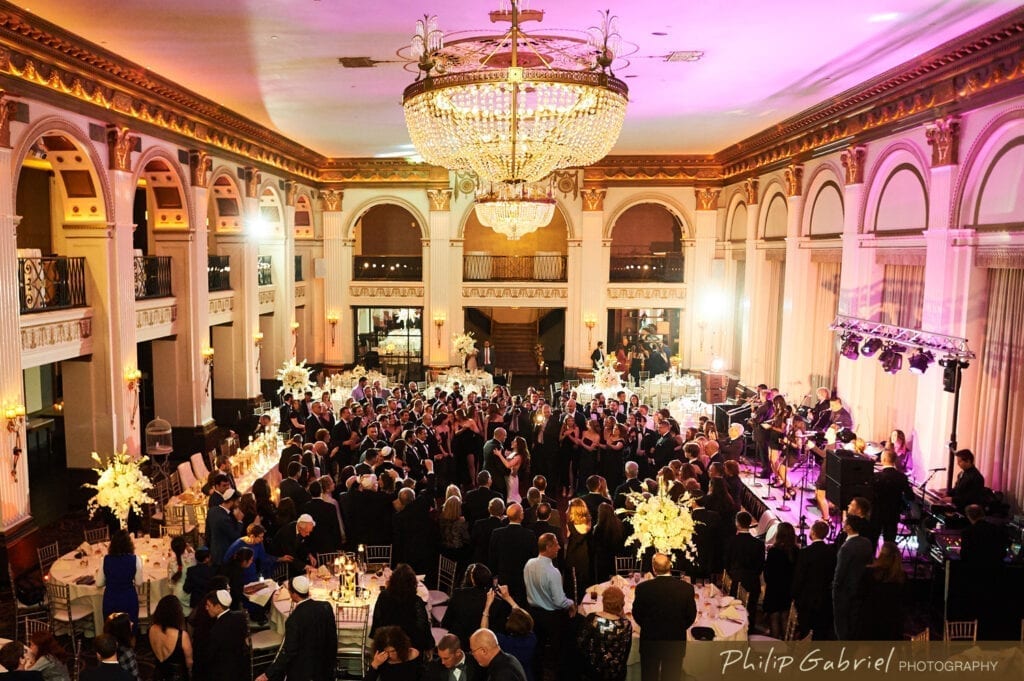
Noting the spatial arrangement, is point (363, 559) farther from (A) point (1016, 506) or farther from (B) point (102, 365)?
(A) point (1016, 506)

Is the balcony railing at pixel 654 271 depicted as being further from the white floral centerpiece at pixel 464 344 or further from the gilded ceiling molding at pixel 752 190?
the white floral centerpiece at pixel 464 344

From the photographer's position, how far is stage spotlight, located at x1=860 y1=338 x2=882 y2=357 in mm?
11930

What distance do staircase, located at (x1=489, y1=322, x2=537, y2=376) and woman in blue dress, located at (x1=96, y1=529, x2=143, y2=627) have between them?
69.0ft

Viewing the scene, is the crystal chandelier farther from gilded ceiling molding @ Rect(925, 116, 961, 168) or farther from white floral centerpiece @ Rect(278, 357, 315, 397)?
white floral centerpiece @ Rect(278, 357, 315, 397)

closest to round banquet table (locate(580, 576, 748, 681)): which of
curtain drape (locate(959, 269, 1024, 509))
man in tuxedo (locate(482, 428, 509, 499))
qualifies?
man in tuxedo (locate(482, 428, 509, 499))

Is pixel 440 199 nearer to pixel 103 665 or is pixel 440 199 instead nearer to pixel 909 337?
pixel 909 337

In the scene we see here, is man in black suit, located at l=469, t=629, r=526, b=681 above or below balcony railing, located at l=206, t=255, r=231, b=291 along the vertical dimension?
below

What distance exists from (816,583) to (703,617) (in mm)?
1131

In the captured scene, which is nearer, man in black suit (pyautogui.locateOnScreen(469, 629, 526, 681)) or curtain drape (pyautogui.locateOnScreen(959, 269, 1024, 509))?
man in black suit (pyautogui.locateOnScreen(469, 629, 526, 681))

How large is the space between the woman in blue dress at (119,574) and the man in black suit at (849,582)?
21.1ft

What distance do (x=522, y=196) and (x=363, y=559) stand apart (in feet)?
17.1

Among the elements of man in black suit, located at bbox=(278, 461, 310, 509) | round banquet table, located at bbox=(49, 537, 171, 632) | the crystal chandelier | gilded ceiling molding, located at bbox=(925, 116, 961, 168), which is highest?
gilded ceiling molding, located at bbox=(925, 116, 961, 168)

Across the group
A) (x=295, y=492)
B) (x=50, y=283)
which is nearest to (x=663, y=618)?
(x=295, y=492)

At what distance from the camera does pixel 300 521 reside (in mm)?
7848
